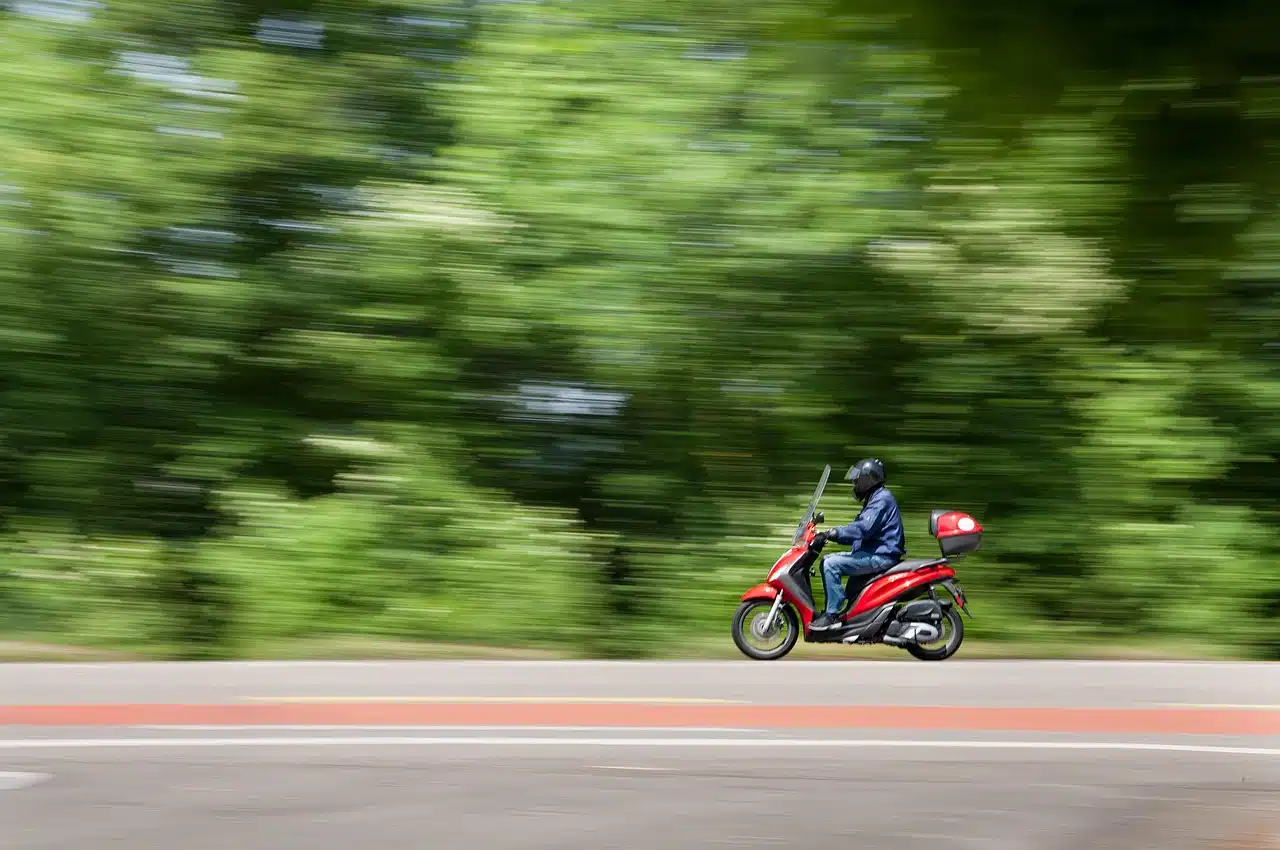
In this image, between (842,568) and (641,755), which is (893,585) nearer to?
(842,568)

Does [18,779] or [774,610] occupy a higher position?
[18,779]

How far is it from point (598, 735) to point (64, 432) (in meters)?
6.62

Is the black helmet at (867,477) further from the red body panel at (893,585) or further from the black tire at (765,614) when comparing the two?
the black tire at (765,614)

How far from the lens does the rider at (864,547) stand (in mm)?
9648

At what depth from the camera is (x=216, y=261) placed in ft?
38.7

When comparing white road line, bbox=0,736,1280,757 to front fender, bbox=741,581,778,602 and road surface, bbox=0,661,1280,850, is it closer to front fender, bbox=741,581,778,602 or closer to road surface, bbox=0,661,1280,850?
road surface, bbox=0,661,1280,850

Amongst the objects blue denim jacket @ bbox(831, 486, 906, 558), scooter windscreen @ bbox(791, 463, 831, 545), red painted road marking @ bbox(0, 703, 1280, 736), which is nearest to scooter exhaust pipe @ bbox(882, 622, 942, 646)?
blue denim jacket @ bbox(831, 486, 906, 558)

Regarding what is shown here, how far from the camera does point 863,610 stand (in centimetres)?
973

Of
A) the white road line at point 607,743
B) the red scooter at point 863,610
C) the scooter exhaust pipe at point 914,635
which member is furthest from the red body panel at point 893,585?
the white road line at point 607,743

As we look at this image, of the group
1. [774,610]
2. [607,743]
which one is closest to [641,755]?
[607,743]

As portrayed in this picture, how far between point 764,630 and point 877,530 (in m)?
1.00

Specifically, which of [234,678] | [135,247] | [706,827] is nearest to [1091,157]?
[706,827]

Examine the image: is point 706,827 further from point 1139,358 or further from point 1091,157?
point 1139,358

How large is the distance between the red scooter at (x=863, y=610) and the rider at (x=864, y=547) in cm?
6
